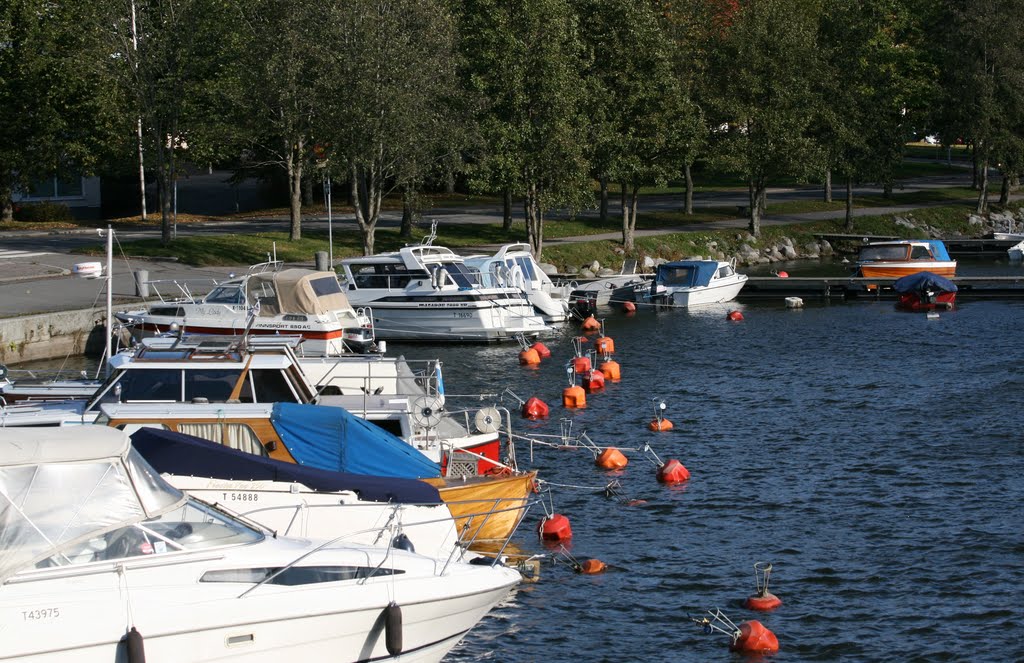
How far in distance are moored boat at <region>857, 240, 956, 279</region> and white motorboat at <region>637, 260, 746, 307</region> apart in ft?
26.0

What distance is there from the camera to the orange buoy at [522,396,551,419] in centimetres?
3073

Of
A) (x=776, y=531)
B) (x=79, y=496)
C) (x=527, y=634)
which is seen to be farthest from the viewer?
(x=776, y=531)

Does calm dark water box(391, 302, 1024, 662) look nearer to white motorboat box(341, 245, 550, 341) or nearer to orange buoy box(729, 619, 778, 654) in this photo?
orange buoy box(729, 619, 778, 654)

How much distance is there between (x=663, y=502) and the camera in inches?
926

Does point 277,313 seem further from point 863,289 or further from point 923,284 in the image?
point 863,289

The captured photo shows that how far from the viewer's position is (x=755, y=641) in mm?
16641

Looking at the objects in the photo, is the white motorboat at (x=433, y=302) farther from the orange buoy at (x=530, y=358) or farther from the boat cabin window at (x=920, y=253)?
the boat cabin window at (x=920, y=253)

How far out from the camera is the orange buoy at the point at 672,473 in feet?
81.1

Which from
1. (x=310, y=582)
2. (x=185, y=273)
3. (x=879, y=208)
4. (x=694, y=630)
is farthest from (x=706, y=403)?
(x=879, y=208)

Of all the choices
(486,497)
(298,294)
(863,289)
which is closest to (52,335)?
(298,294)

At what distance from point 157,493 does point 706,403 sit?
20.8 meters

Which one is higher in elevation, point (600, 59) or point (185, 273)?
point (600, 59)

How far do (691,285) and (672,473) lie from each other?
2714 cm

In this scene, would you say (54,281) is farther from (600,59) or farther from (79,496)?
(79,496)
